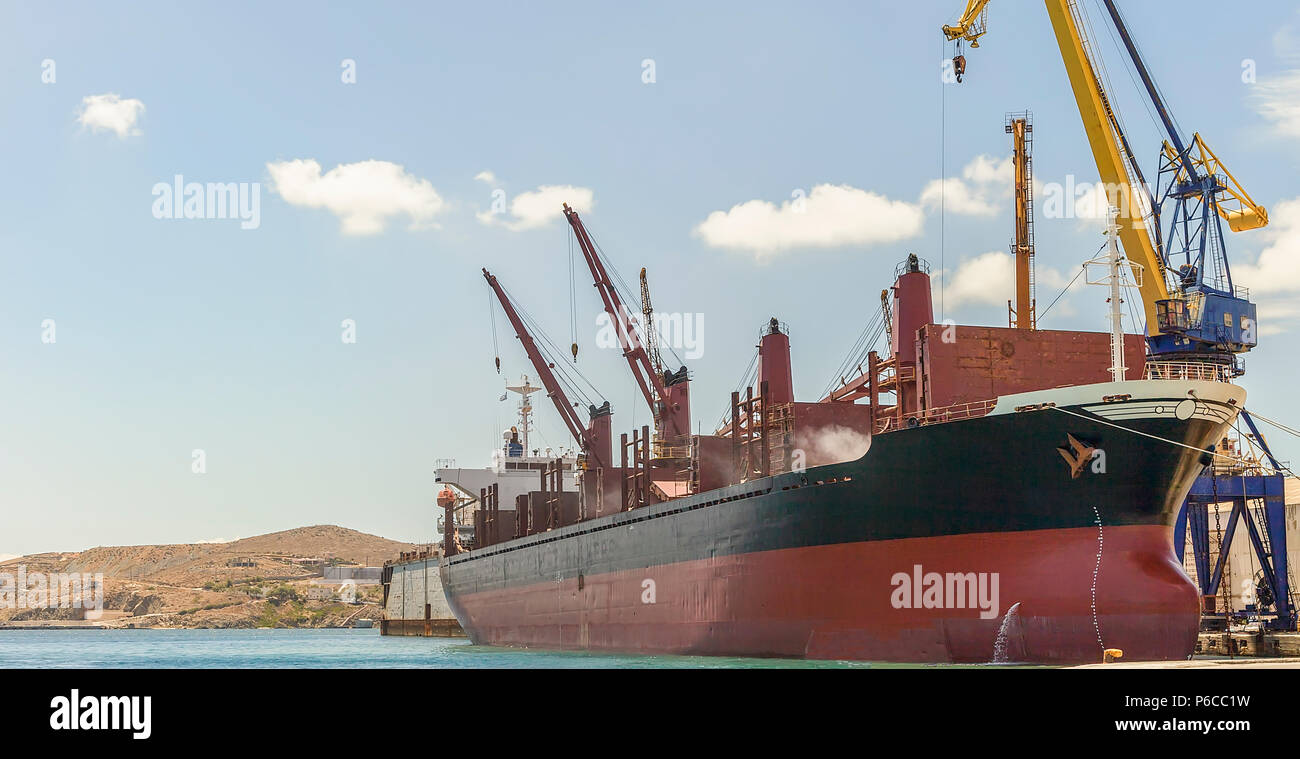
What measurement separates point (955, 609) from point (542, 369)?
26.4 meters

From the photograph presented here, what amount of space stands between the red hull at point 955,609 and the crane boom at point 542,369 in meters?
17.1

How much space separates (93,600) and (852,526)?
104m

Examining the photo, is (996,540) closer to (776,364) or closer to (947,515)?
(947,515)

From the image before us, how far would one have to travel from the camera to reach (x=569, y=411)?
43812mm

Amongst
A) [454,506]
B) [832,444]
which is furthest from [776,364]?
[454,506]

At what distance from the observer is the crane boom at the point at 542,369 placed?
1708 inches

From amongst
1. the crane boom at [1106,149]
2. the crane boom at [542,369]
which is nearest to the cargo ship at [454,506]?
the crane boom at [542,369]

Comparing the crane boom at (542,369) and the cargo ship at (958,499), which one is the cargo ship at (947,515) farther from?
the crane boom at (542,369)
